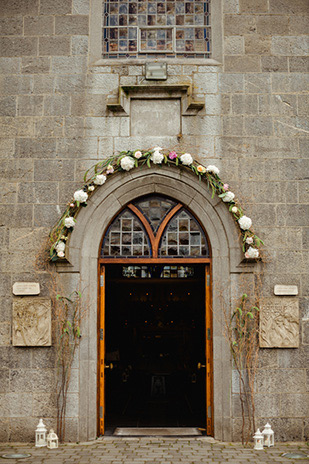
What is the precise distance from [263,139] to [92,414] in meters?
4.15

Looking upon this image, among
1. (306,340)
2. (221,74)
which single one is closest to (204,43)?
(221,74)

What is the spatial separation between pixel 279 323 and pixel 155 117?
312cm

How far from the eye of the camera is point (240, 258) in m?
7.14

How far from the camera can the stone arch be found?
6.99 metres

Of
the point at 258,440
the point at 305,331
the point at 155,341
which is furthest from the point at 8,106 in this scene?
the point at 155,341

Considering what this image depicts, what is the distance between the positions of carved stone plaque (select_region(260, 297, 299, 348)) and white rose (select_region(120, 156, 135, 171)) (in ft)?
7.88

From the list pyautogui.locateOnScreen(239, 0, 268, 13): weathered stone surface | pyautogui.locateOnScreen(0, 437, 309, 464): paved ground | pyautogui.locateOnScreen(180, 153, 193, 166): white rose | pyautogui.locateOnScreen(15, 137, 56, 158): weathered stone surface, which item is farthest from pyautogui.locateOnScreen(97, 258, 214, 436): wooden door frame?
pyautogui.locateOnScreen(239, 0, 268, 13): weathered stone surface

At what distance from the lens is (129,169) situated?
729 centimetres

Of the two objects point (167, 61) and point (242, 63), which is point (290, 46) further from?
point (167, 61)

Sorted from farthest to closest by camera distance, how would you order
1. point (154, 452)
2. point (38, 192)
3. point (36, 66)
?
point (36, 66)
point (38, 192)
point (154, 452)

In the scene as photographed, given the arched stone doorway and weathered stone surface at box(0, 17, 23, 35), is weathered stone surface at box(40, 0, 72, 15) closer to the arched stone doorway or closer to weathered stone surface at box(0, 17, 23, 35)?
weathered stone surface at box(0, 17, 23, 35)

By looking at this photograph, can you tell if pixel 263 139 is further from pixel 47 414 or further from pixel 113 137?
pixel 47 414

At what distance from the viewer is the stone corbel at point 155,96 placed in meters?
7.35

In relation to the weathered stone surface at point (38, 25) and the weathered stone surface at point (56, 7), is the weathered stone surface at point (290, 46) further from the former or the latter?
the weathered stone surface at point (38, 25)
